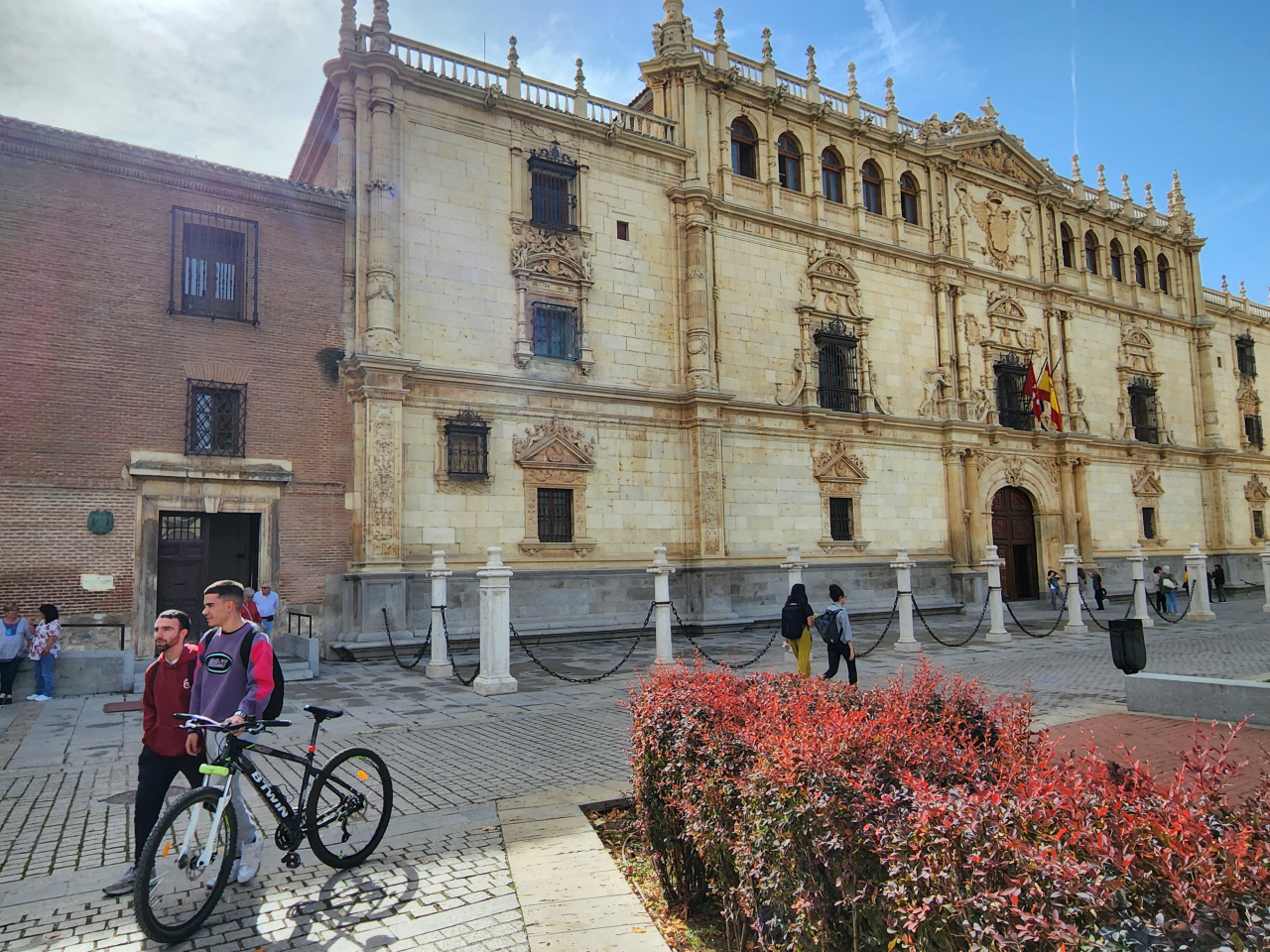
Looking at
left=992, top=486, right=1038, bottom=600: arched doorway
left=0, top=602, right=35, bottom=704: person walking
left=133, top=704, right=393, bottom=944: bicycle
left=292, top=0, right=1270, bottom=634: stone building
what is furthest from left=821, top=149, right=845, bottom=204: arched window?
left=133, top=704, right=393, bottom=944: bicycle

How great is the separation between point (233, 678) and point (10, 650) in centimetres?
928

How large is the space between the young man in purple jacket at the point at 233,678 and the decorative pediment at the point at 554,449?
13.0 meters

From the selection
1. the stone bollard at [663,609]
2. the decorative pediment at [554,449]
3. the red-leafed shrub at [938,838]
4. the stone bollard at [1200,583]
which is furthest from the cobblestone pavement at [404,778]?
the stone bollard at [1200,583]

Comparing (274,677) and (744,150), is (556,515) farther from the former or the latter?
(274,677)

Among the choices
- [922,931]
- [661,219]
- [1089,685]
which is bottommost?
[1089,685]

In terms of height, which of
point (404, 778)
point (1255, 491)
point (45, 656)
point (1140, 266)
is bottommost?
point (404, 778)

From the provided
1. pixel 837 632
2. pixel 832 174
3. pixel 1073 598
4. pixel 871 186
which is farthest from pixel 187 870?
pixel 871 186

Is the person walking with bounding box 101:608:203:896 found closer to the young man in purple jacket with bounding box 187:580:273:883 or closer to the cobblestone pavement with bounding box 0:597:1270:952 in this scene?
the young man in purple jacket with bounding box 187:580:273:883

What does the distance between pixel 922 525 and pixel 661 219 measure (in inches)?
462

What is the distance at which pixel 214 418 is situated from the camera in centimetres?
1540

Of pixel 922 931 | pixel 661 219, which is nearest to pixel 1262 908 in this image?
pixel 922 931

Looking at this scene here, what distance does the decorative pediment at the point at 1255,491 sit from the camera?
33000 millimetres

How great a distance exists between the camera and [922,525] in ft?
77.9

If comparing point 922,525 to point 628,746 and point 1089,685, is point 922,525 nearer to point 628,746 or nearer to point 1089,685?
point 1089,685
